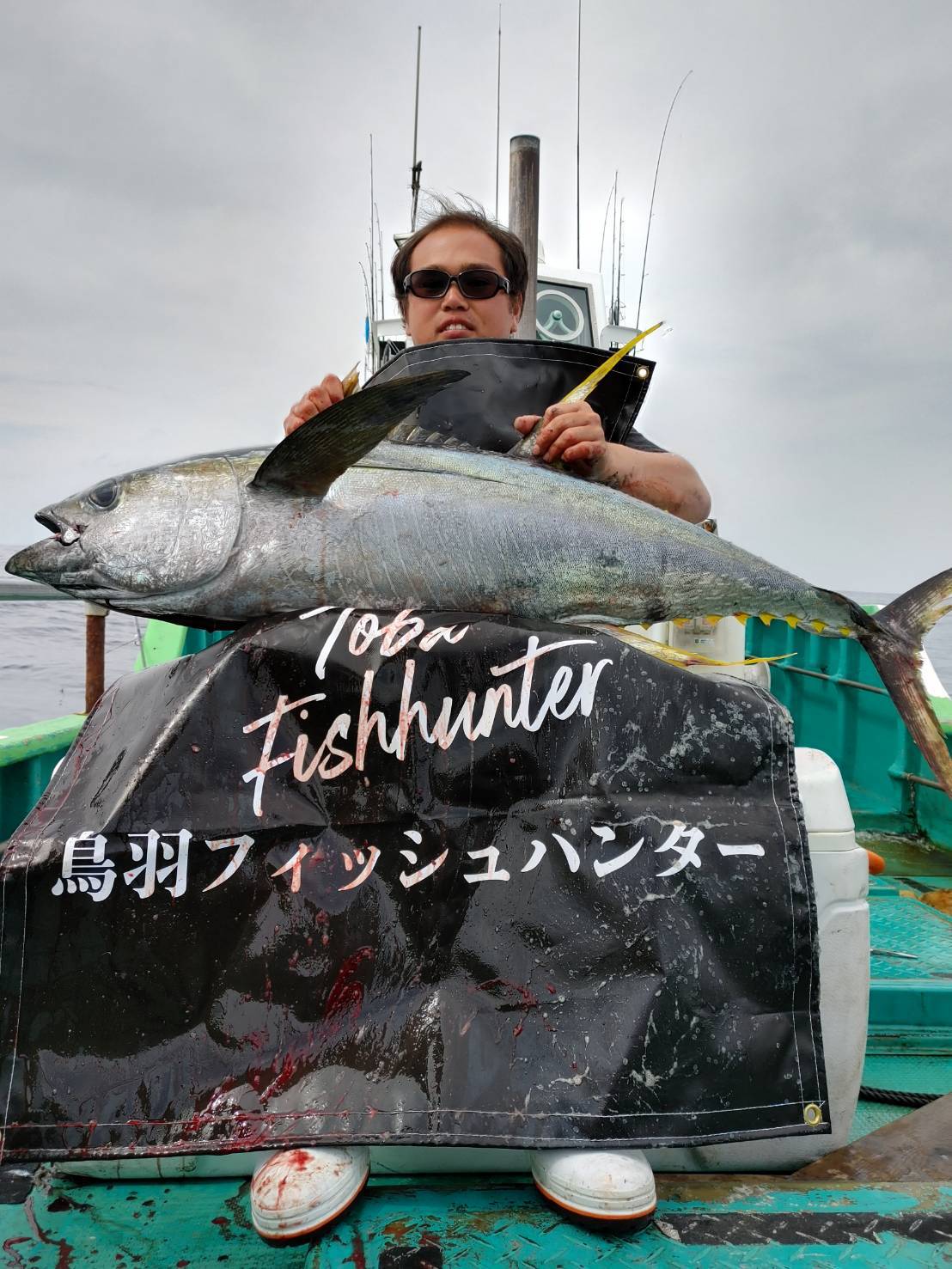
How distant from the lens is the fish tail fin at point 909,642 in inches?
65.6

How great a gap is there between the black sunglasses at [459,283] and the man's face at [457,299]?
0.04ft

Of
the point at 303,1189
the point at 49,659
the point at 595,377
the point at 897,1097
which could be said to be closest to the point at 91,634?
the point at 595,377

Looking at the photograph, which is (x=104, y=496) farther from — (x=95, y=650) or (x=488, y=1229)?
Answer: (x=95, y=650)

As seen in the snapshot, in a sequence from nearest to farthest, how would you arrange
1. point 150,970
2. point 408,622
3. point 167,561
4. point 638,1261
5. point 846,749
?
point 638,1261 → point 150,970 → point 408,622 → point 167,561 → point 846,749

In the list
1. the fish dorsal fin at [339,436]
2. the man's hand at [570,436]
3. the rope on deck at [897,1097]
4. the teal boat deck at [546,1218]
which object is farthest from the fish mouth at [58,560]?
the rope on deck at [897,1097]

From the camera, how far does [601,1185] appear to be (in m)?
1.02

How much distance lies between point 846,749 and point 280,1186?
433 cm

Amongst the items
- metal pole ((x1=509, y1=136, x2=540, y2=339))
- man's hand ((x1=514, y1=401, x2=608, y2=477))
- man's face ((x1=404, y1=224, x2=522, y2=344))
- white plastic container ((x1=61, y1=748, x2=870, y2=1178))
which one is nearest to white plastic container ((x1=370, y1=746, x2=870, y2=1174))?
white plastic container ((x1=61, y1=748, x2=870, y2=1178))

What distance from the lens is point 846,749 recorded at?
4.59m

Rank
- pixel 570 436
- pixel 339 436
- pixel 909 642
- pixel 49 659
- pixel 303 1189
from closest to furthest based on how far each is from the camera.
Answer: pixel 303 1189 → pixel 339 436 → pixel 570 436 → pixel 909 642 → pixel 49 659

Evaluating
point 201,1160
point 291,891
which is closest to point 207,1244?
point 201,1160

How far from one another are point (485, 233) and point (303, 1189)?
231cm

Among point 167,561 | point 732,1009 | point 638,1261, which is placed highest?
point 167,561

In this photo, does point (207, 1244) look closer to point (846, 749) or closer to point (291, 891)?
point (291, 891)
